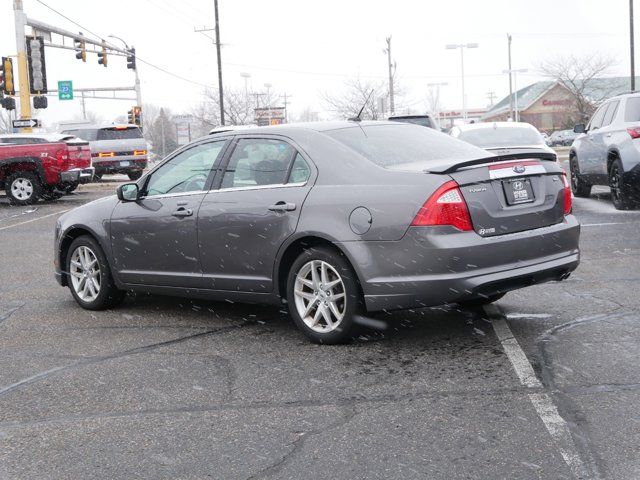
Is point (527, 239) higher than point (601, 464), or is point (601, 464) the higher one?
point (527, 239)

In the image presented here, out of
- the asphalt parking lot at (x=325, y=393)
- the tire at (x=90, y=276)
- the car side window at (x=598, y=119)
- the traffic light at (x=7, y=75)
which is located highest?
the traffic light at (x=7, y=75)

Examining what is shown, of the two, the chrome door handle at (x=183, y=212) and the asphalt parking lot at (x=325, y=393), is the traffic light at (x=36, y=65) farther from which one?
the chrome door handle at (x=183, y=212)

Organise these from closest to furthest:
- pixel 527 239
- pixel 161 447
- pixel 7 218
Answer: pixel 161 447
pixel 527 239
pixel 7 218

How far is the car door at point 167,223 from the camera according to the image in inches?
269

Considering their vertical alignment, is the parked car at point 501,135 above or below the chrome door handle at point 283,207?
above

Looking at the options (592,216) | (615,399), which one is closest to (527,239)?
(615,399)

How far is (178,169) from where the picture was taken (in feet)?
23.6

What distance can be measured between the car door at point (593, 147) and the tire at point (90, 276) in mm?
9079

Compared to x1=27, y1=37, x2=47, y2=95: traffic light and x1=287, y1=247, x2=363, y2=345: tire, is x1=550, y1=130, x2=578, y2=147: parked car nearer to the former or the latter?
x1=27, y1=37, x2=47, y2=95: traffic light

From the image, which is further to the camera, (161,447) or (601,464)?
(161,447)

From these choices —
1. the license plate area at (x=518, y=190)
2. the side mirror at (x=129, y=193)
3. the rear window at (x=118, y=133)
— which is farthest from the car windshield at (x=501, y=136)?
the rear window at (x=118, y=133)

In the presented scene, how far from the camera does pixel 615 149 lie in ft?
43.4

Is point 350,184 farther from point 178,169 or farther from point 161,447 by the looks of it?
point 161,447

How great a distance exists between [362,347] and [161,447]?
2.07 meters
